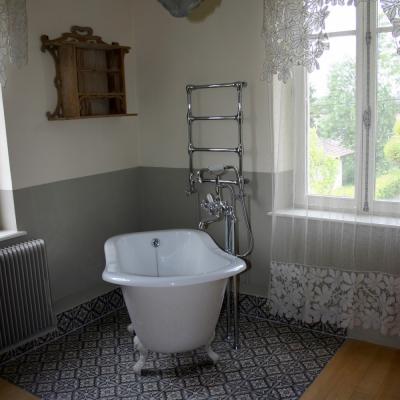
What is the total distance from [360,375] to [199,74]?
231 cm

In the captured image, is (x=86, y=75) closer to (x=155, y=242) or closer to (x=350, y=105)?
(x=155, y=242)

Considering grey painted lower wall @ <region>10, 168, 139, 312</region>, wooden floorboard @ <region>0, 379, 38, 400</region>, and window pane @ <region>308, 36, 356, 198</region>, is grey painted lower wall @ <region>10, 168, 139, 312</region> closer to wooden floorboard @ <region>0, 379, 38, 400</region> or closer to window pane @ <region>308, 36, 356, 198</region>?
wooden floorboard @ <region>0, 379, 38, 400</region>

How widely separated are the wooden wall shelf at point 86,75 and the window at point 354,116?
1358 mm

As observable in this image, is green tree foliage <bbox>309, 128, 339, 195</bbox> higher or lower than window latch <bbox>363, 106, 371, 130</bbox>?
lower

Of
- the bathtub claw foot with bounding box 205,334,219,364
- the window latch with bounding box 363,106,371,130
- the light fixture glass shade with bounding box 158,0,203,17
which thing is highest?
the light fixture glass shade with bounding box 158,0,203,17

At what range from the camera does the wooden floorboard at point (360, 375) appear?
284 centimetres

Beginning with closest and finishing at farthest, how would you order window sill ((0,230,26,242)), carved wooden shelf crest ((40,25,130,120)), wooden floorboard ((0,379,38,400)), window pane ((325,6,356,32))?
1. wooden floorboard ((0,379,38,400))
2. window pane ((325,6,356,32))
3. window sill ((0,230,26,242))
4. carved wooden shelf crest ((40,25,130,120))

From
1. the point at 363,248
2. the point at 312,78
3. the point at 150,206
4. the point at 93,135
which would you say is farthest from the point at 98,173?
the point at 363,248

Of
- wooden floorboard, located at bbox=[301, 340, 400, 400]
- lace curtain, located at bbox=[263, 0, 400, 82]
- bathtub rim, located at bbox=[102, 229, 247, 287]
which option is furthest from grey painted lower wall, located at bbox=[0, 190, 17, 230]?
wooden floorboard, located at bbox=[301, 340, 400, 400]

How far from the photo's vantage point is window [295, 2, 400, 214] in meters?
3.06

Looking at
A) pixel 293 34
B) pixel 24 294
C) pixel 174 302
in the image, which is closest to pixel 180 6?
pixel 293 34

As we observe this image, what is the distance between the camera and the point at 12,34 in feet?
10.2

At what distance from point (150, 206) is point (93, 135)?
30.7 inches

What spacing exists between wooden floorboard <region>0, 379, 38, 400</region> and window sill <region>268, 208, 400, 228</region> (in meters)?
1.89
